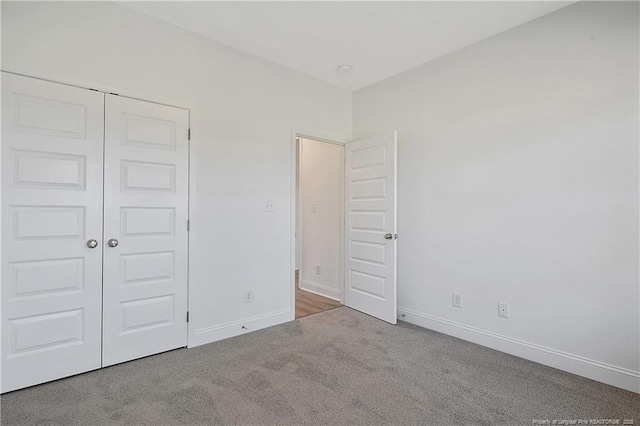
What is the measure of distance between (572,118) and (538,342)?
1.70 meters

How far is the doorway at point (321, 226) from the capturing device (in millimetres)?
3961

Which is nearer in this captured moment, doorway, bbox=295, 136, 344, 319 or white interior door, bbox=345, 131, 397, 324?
white interior door, bbox=345, 131, 397, 324

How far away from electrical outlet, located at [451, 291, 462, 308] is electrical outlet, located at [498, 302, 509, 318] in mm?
333

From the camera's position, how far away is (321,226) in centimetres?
433

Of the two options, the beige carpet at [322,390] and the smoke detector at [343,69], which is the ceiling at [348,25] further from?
the beige carpet at [322,390]

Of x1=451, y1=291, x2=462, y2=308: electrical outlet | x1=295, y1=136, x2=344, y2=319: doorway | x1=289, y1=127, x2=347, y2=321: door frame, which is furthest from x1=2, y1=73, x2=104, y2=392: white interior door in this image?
x1=451, y1=291, x2=462, y2=308: electrical outlet

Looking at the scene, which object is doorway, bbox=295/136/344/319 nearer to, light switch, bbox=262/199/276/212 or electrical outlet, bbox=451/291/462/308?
light switch, bbox=262/199/276/212

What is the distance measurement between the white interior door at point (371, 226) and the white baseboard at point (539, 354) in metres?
0.43

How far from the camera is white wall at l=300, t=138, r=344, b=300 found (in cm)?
408

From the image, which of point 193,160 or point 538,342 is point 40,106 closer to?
point 193,160

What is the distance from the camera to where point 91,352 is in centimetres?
220

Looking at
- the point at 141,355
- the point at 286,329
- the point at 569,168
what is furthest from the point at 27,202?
the point at 569,168

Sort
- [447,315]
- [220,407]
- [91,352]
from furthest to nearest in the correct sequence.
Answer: [447,315], [91,352], [220,407]

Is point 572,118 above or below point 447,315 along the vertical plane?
above
